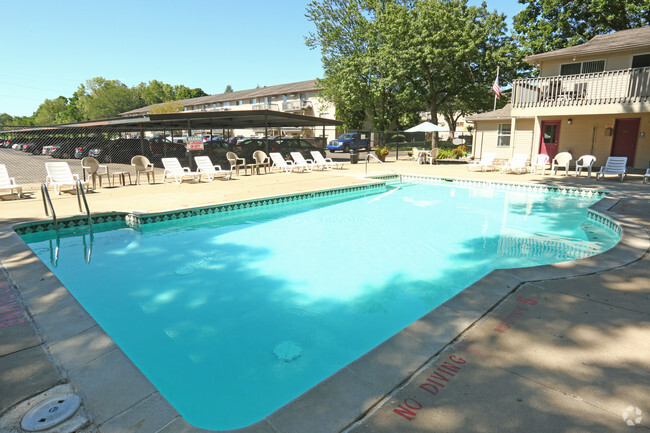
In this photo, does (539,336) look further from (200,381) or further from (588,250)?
(588,250)

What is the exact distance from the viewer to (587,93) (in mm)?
14805

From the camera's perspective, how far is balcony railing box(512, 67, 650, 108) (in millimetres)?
13664

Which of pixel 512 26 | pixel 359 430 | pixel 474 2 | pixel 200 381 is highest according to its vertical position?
pixel 474 2

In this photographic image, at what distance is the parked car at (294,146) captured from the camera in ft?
67.1

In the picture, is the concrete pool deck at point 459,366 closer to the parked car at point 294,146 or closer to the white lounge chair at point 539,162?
the white lounge chair at point 539,162

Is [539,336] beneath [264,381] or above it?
above

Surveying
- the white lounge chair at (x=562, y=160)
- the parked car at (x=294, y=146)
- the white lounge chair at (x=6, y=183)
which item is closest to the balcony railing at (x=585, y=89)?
the white lounge chair at (x=562, y=160)

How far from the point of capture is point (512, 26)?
27094mm

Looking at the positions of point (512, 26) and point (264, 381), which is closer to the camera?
point (264, 381)

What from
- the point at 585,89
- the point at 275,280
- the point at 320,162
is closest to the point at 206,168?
the point at 320,162

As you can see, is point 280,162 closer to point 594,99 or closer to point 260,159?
point 260,159

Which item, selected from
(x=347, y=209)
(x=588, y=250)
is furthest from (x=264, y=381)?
(x=347, y=209)

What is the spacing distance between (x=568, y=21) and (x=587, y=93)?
1406cm

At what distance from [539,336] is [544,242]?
541 centimetres
